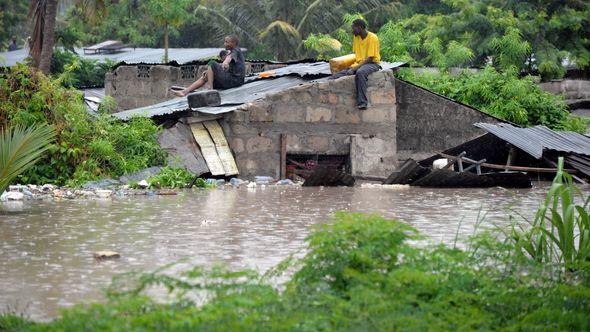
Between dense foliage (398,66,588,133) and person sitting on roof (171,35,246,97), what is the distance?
3823 millimetres

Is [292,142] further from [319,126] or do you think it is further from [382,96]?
[382,96]

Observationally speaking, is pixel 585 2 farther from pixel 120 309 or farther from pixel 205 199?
pixel 120 309

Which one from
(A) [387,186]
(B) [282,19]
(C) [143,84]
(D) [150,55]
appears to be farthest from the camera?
(B) [282,19]

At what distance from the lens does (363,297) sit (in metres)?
6.00

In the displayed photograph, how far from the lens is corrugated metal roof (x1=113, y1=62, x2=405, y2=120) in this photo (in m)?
17.4

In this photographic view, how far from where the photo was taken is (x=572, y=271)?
7.70m

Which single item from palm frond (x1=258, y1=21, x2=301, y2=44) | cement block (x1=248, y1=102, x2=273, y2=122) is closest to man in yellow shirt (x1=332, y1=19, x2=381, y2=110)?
cement block (x1=248, y1=102, x2=273, y2=122)

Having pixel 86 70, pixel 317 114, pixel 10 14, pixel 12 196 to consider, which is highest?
pixel 10 14

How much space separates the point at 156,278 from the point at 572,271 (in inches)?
126

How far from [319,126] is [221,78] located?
2271 mm

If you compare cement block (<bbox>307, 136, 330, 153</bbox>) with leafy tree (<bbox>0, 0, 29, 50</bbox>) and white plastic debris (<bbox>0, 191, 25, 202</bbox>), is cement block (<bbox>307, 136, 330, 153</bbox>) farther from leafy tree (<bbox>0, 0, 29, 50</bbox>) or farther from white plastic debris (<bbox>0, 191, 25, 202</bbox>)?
leafy tree (<bbox>0, 0, 29, 50</bbox>)

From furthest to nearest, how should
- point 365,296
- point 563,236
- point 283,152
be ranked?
point 283,152 < point 563,236 < point 365,296

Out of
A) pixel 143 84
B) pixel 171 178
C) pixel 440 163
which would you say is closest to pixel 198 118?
pixel 171 178

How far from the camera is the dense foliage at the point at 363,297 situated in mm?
5602
